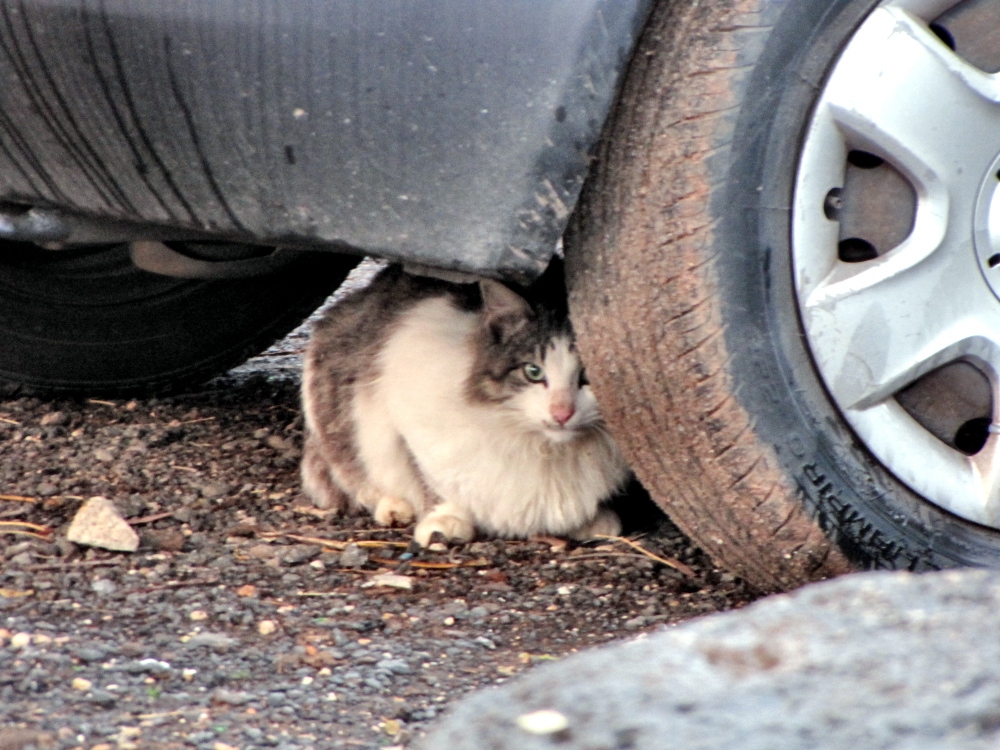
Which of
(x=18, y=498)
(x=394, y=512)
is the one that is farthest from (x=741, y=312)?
(x=18, y=498)

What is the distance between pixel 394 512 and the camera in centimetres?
341

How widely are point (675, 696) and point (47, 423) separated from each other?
Result: 286cm

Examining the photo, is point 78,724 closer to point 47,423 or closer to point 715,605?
point 715,605

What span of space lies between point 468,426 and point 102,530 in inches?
35.9

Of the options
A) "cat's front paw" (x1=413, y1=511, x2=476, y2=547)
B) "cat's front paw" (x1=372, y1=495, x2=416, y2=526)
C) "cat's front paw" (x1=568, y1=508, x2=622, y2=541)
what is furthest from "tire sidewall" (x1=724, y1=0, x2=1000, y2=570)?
"cat's front paw" (x1=372, y1=495, x2=416, y2=526)

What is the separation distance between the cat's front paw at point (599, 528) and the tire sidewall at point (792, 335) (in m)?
0.98

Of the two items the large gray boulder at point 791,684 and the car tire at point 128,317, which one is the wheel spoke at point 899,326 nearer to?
the large gray boulder at point 791,684

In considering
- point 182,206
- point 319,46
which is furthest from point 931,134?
point 182,206

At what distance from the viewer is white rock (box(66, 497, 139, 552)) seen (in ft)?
9.45

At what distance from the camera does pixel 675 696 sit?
1271 mm

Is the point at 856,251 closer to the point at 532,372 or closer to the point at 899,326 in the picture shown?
the point at 899,326

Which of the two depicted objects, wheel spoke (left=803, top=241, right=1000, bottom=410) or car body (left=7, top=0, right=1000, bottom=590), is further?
wheel spoke (left=803, top=241, right=1000, bottom=410)

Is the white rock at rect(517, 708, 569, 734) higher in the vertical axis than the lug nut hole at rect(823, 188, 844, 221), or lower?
lower

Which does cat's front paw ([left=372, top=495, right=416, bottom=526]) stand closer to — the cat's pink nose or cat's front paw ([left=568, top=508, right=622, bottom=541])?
cat's front paw ([left=568, top=508, right=622, bottom=541])
